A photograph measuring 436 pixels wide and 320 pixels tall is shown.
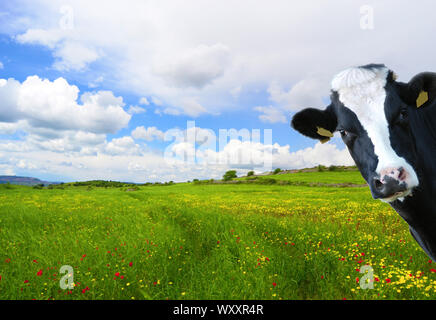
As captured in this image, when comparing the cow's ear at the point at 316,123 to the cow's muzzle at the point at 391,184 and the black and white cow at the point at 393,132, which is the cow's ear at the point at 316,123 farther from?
the cow's muzzle at the point at 391,184

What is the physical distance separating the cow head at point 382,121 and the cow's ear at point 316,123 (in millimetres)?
397

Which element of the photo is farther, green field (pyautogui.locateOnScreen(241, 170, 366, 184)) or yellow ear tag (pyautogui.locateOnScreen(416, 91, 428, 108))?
green field (pyautogui.locateOnScreen(241, 170, 366, 184))

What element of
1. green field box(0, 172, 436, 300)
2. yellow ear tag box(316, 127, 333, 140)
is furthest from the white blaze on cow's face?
green field box(0, 172, 436, 300)

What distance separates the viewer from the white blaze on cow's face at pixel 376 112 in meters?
2.88

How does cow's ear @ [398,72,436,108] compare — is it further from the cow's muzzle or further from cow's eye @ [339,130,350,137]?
the cow's muzzle

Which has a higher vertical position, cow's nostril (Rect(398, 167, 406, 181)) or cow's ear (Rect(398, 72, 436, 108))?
cow's ear (Rect(398, 72, 436, 108))

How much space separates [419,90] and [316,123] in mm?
1489

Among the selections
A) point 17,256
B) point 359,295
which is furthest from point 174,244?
point 359,295

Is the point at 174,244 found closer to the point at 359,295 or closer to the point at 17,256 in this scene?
the point at 17,256

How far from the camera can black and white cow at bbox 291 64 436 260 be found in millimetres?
3004

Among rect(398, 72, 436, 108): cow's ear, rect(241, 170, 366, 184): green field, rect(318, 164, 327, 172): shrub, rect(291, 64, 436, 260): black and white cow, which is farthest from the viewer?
rect(318, 164, 327, 172): shrub

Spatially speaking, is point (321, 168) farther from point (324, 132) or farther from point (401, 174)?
point (401, 174)

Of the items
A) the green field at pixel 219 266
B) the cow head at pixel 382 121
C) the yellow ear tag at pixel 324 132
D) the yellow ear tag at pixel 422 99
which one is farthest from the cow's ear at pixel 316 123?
the green field at pixel 219 266

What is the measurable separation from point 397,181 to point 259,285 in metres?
2.77
